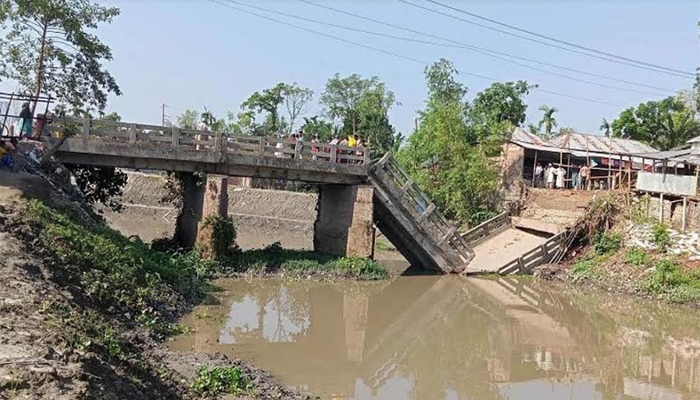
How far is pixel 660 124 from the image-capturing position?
45.7 meters

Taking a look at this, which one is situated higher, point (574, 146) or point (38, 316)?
point (574, 146)

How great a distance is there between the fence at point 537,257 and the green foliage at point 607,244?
1.19 meters

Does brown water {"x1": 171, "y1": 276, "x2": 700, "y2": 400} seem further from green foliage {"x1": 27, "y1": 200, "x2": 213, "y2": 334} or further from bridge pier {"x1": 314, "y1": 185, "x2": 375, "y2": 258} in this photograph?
bridge pier {"x1": 314, "y1": 185, "x2": 375, "y2": 258}

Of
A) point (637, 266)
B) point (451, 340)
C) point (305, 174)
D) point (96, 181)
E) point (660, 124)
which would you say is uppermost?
point (660, 124)

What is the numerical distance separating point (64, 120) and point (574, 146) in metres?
25.4

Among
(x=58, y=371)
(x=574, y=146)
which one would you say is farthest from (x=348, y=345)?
(x=574, y=146)

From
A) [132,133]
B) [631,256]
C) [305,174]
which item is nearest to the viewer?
[132,133]

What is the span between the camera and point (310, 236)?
34312mm

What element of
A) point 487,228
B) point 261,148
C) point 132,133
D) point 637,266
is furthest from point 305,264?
point 637,266

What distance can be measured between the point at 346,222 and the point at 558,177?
43.0ft

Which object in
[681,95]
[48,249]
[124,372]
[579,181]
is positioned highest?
[681,95]

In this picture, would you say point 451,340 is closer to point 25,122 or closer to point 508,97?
point 25,122

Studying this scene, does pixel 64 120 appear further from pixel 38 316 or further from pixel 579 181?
pixel 579 181

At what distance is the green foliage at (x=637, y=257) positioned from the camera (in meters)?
21.7
